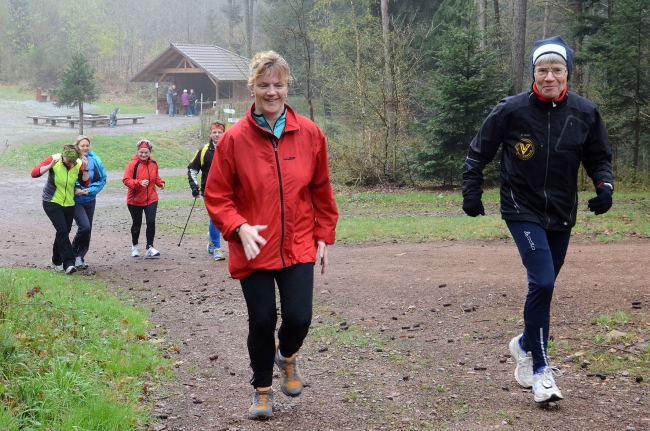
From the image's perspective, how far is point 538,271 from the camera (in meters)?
4.94

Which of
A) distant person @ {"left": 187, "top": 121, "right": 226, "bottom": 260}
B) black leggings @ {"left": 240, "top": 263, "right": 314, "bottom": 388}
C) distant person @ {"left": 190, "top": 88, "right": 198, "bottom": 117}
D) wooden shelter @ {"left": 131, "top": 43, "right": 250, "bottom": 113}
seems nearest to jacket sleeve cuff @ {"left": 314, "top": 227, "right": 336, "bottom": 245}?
black leggings @ {"left": 240, "top": 263, "right": 314, "bottom": 388}

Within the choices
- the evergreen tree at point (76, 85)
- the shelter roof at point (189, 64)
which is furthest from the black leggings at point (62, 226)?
the shelter roof at point (189, 64)

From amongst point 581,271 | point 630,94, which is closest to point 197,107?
point 630,94

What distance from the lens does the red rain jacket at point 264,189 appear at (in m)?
4.60

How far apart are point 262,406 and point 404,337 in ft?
8.39

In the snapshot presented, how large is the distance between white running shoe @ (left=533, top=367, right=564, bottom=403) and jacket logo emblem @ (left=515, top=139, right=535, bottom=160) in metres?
1.45

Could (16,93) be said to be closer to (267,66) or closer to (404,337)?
(404,337)

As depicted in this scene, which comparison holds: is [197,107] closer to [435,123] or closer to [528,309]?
[435,123]

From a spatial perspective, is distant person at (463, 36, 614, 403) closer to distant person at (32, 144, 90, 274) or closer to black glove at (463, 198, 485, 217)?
black glove at (463, 198, 485, 217)

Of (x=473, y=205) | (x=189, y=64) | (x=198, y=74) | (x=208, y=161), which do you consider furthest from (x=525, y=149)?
(x=198, y=74)

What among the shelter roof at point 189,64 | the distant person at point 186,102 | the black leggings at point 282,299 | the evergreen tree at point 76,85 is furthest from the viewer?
the distant person at point 186,102

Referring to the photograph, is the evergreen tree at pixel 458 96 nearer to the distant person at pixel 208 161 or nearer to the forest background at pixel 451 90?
the forest background at pixel 451 90

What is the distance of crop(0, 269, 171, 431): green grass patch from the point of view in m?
4.79

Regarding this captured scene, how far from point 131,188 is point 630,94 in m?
17.9
